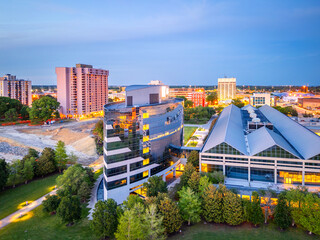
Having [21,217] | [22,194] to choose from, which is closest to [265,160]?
[21,217]

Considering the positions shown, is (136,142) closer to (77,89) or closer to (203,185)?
(203,185)

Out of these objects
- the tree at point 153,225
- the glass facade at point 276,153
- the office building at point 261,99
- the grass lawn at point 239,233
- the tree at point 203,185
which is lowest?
the grass lawn at point 239,233

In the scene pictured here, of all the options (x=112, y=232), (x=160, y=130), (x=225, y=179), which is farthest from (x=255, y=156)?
(x=112, y=232)

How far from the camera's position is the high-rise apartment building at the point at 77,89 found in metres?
104

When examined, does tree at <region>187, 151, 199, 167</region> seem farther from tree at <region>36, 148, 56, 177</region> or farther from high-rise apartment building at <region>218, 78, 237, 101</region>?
high-rise apartment building at <region>218, 78, 237, 101</region>

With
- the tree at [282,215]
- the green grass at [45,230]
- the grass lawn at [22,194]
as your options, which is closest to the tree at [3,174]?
the grass lawn at [22,194]

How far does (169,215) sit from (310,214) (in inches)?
600

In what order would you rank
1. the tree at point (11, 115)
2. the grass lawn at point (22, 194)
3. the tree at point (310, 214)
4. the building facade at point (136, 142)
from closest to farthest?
the tree at point (310, 214) < the building facade at point (136, 142) < the grass lawn at point (22, 194) < the tree at point (11, 115)

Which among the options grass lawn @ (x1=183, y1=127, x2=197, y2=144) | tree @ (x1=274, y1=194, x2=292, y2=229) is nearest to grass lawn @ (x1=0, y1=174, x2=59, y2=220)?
tree @ (x1=274, y1=194, x2=292, y2=229)

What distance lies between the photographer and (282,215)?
25391mm

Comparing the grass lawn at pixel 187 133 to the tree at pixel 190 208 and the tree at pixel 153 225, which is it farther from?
the tree at pixel 153 225

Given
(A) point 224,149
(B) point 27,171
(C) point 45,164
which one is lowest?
(B) point 27,171

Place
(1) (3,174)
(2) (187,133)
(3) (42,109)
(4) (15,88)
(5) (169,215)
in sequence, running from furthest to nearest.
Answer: (4) (15,88) < (3) (42,109) < (2) (187,133) < (1) (3,174) < (5) (169,215)

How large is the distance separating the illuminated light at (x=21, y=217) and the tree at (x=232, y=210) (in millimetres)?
26231
